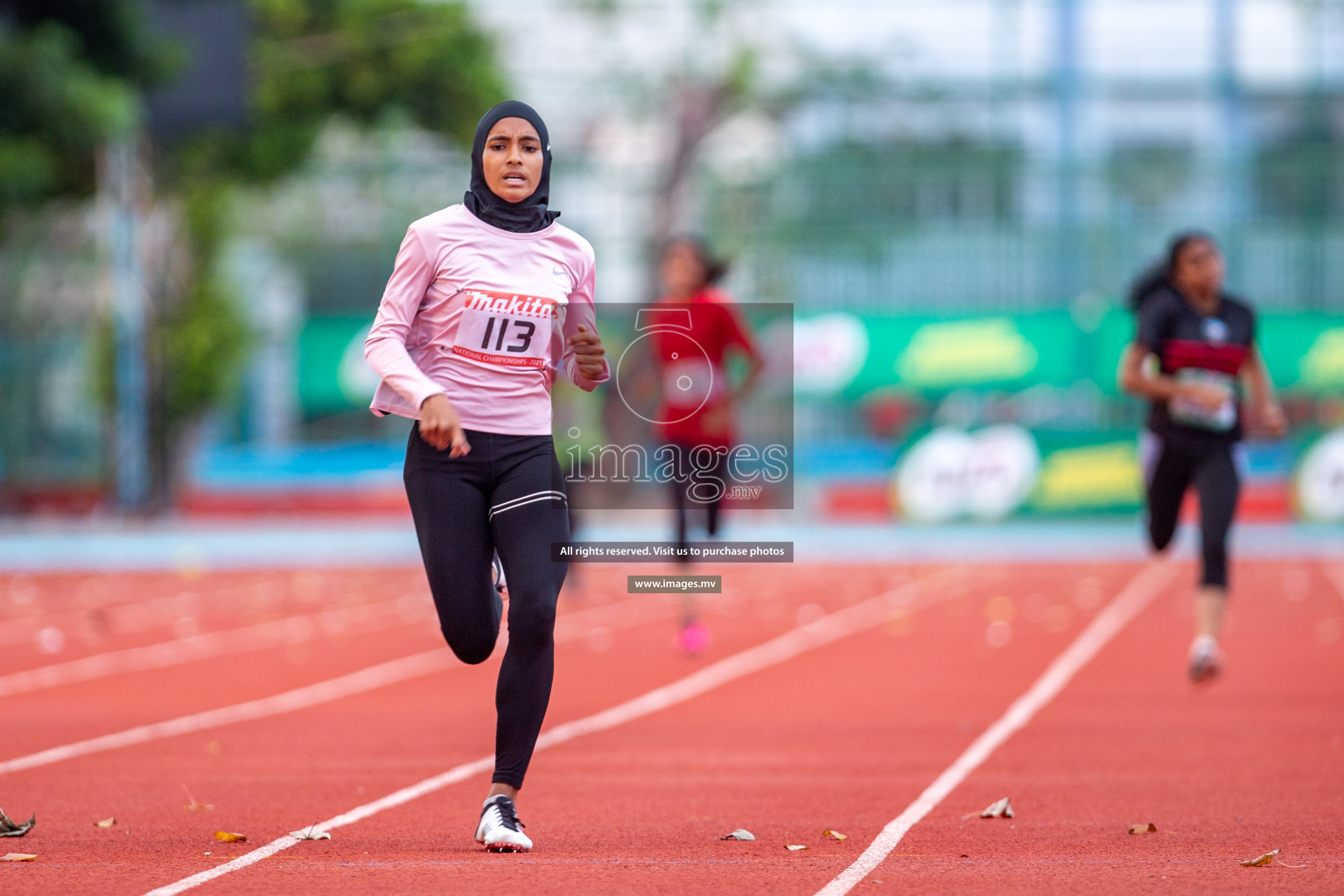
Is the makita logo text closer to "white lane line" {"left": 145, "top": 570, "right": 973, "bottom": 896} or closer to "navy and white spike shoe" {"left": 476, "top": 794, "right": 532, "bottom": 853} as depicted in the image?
"navy and white spike shoe" {"left": 476, "top": 794, "right": 532, "bottom": 853}

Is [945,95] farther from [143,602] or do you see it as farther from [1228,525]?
[1228,525]

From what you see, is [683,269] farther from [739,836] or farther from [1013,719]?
[739,836]

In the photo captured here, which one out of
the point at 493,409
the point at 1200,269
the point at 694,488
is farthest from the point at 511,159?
the point at 694,488

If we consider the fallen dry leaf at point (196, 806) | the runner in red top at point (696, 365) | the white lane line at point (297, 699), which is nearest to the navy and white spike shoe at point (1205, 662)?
the runner in red top at point (696, 365)

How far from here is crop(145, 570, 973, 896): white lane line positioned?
5488mm

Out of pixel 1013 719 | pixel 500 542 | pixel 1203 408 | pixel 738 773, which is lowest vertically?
pixel 1013 719

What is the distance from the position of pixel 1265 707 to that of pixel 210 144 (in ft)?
85.2

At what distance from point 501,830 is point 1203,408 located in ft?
16.1

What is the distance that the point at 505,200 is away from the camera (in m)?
5.55

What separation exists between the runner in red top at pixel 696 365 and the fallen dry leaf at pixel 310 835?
14.5 ft

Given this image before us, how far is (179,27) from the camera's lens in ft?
82.7

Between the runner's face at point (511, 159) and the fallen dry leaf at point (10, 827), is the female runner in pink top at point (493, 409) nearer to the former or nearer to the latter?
the runner's face at point (511, 159)

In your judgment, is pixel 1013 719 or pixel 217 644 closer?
pixel 1013 719

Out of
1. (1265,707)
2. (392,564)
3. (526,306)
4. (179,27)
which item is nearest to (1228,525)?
(1265,707)
